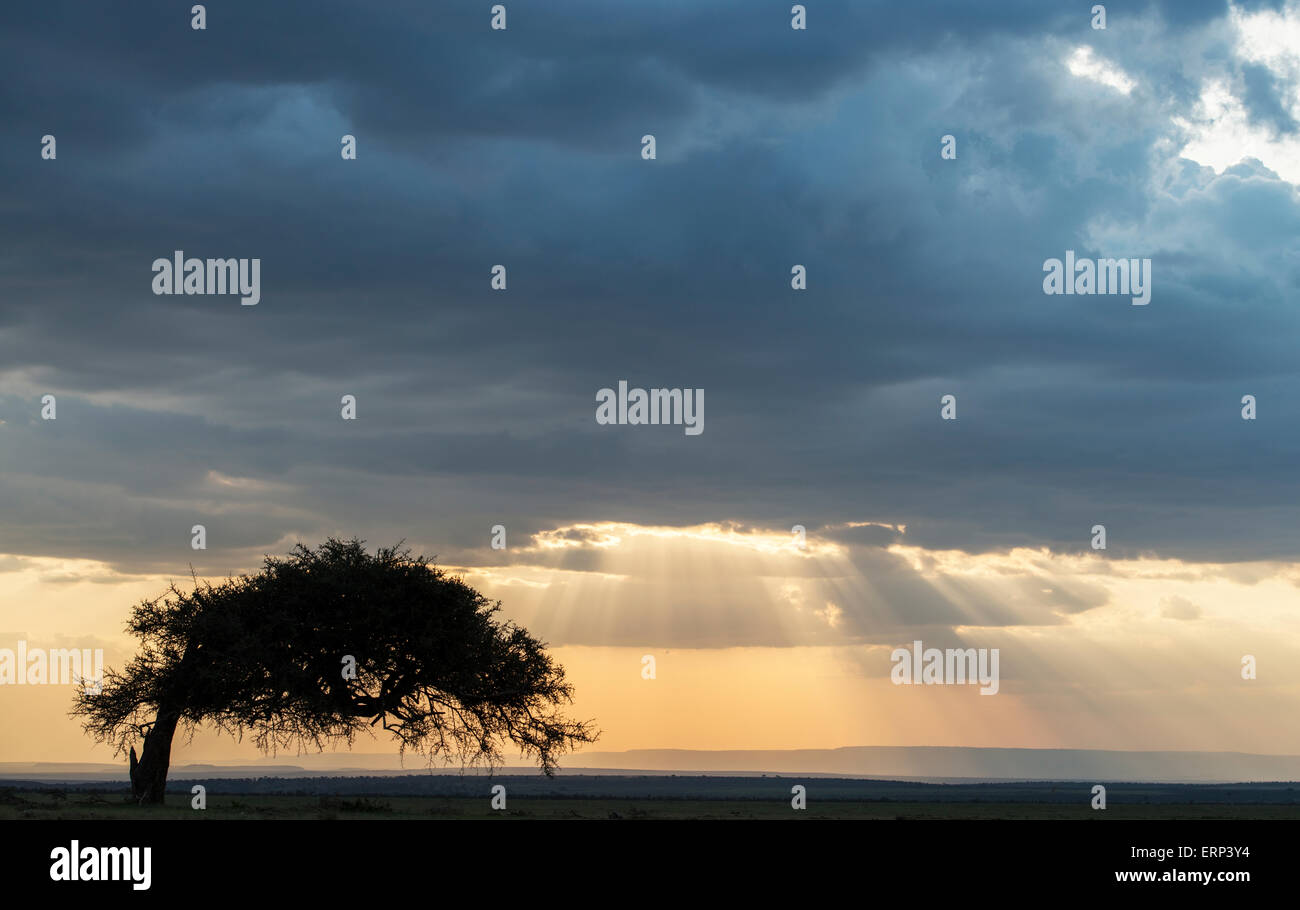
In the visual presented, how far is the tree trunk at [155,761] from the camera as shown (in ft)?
183

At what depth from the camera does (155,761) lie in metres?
56.5

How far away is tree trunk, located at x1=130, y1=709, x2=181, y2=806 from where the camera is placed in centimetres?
5569

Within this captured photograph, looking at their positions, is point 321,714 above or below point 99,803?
above
